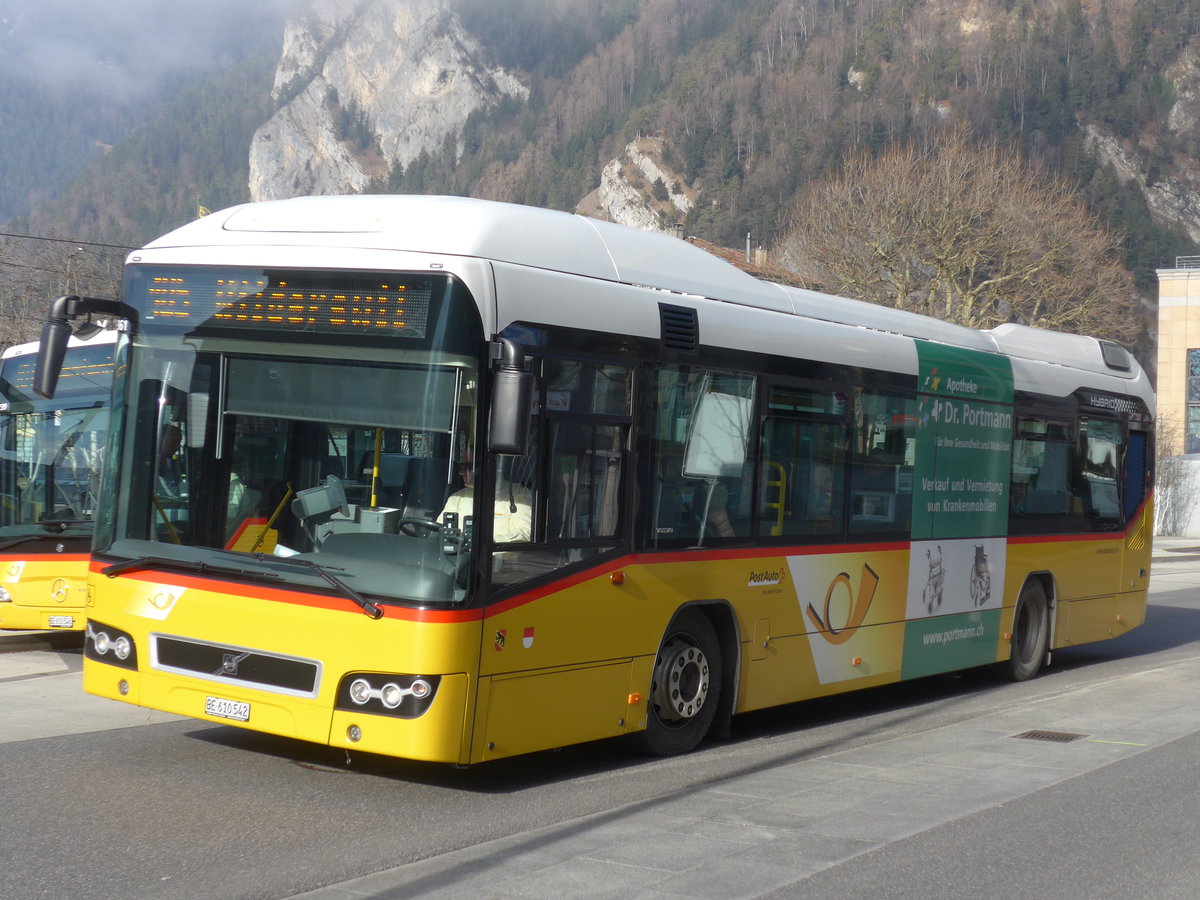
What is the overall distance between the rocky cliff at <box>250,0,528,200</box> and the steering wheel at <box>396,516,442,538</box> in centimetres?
16235

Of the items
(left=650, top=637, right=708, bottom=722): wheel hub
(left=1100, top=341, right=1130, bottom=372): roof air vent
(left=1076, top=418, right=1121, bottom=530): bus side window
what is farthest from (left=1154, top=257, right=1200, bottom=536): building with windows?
(left=650, top=637, right=708, bottom=722): wheel hub

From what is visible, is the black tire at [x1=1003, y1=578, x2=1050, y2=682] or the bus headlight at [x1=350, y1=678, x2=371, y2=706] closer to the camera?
the bus headlight at [x1=350, y1=678, x2=371, y2=706]

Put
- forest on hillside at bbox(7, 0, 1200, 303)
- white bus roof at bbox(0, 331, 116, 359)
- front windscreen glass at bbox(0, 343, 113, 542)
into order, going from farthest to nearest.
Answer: forest on hillside at bbox(7, 0, 1200, 303), white bus roof at bbox(0, 331, 116, 359), front windscreen glass at bbox(0, 343, 113, 542)

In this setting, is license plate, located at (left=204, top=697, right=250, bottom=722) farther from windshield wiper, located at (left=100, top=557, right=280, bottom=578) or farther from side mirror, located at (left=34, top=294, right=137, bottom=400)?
side mirror, located at (left=34, top=294, right=137, bottom=400)

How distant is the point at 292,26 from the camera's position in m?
197

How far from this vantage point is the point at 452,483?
621 centimetres

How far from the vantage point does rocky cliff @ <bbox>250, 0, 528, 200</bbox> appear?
558 feet

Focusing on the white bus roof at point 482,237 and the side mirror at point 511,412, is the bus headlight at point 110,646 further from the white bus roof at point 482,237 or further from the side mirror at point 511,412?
the side mirror at point 511,412

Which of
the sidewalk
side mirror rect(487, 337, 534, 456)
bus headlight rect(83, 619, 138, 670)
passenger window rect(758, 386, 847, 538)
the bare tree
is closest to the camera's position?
the sidewalk

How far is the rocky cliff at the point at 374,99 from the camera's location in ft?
558

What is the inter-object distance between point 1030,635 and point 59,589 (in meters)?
8.67

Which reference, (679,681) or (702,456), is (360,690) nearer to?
(679,681)

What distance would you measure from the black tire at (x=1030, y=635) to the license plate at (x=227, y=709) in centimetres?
764

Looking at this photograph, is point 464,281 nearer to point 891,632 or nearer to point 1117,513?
point 891,632
